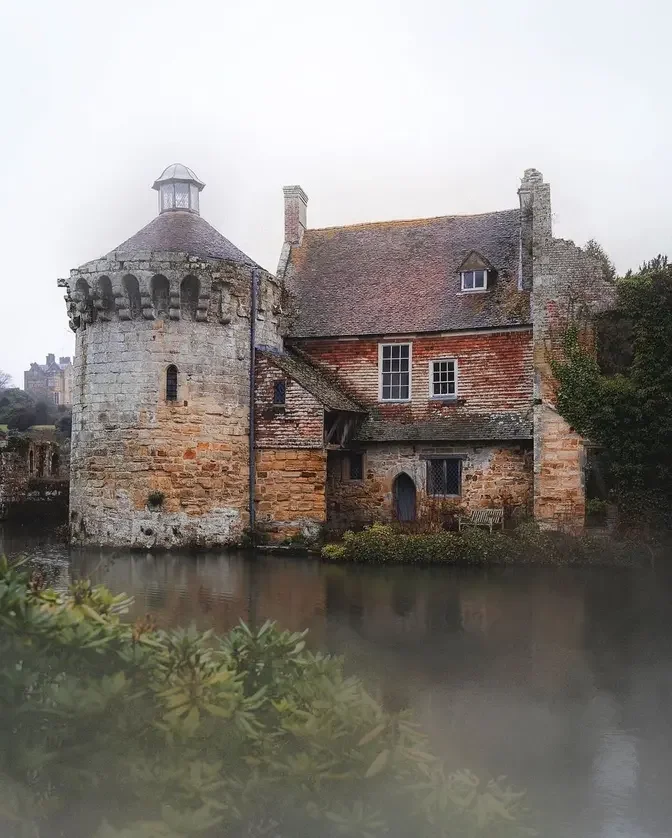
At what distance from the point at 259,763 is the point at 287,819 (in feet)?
1.18

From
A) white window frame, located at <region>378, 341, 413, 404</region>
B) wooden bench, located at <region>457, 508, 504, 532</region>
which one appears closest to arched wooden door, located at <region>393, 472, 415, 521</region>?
wooden bench, located at <region>457, 508, 504, 532</region>

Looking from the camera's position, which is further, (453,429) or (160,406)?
(453,429)

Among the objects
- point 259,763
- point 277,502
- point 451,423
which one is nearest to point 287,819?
point 259,763

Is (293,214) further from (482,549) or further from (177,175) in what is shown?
(482,549)

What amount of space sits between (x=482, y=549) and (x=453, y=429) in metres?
4.54

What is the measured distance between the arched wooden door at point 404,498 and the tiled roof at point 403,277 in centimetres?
485

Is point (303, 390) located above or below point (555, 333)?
below

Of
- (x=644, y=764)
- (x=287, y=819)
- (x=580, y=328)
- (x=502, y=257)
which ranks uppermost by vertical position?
(x=502, y=257)

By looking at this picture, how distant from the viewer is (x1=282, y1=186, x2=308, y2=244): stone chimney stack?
29531 mm

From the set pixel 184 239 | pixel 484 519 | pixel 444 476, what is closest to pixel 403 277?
pixel 444 476

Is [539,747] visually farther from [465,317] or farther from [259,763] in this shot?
[465,317]

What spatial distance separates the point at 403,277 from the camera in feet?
87.7

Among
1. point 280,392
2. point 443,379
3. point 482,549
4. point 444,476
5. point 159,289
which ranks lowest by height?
point 482,549

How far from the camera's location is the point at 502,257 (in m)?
25.8
